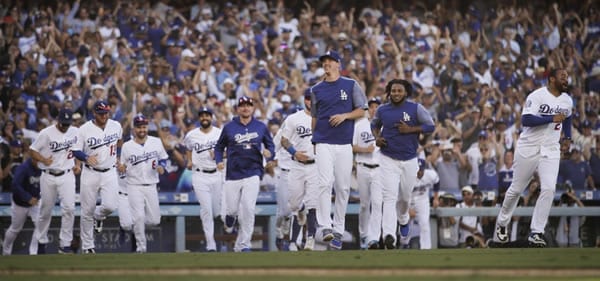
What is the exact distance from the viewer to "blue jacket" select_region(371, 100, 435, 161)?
13398 millimetres

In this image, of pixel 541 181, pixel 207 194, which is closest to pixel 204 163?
pixel 207 194

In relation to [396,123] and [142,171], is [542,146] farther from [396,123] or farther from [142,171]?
[142,171]

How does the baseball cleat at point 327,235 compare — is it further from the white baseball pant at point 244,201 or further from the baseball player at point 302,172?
the white baseball pant at point 244,201

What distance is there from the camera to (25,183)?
17.1 meters

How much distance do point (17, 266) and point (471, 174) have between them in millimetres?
12350

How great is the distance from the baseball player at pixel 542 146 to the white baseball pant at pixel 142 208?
589 centimetres

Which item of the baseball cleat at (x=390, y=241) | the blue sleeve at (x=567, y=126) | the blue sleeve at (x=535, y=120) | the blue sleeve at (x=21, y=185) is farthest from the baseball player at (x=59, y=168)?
the blue sleeve at (x=567, y=126)

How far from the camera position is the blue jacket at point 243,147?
15.5 metres

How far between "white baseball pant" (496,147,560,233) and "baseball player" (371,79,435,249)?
116 centimetres

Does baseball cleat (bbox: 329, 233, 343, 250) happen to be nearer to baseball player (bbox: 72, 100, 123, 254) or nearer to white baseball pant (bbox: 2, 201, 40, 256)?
baseball player (bbox: 72, 100, 123, 254)

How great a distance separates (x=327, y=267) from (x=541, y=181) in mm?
5113

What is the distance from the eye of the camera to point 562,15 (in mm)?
26469

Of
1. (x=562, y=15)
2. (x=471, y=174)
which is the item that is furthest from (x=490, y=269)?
(x=562, y=15)

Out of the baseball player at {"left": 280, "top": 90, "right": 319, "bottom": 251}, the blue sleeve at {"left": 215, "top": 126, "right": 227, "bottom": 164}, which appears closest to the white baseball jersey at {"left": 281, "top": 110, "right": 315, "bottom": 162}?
the baseball player at {"left": 280, "top": 90, "right": 319, "bottom": 251}
